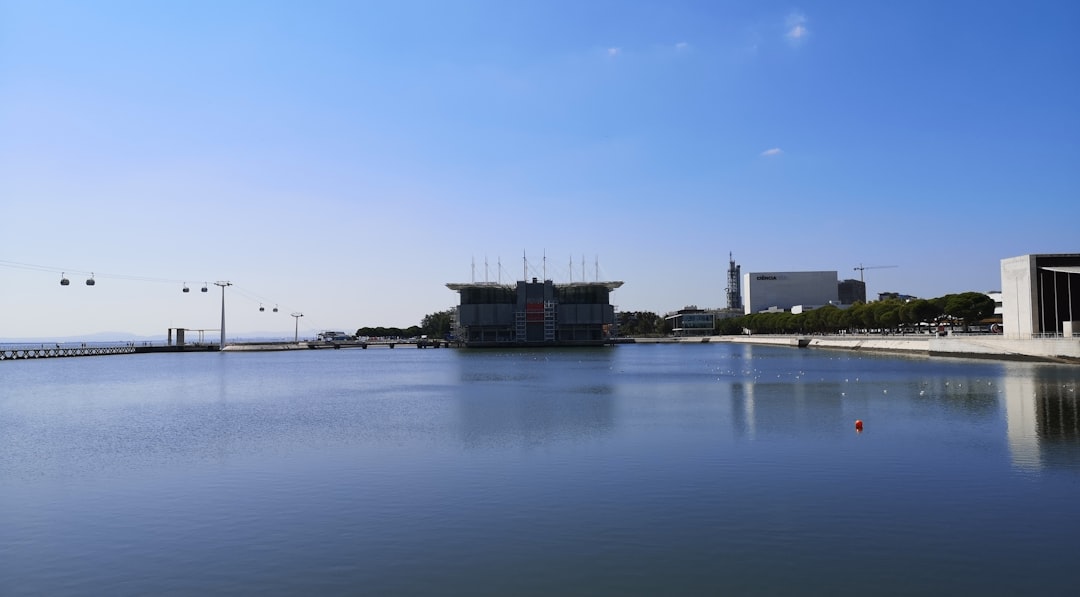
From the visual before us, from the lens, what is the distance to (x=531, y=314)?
181m

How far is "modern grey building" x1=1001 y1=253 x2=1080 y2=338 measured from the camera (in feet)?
244

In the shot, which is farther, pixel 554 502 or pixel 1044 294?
pixel 1044 294

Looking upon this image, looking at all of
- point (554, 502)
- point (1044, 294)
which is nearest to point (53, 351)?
point (554, 502)

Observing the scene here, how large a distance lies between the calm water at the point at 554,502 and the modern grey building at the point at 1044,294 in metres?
45.3

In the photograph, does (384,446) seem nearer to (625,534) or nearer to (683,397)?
(625,534)

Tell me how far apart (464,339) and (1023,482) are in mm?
165496

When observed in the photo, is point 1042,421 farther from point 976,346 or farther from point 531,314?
point 531,314

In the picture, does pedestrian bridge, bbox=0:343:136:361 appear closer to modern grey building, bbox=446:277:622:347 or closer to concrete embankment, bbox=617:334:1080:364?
modern grey building, bbox=446:277:622:347

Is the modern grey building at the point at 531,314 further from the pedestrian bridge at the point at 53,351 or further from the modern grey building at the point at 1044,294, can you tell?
the modern grey building at the point at 1044,294

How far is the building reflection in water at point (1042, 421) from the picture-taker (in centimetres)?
2239

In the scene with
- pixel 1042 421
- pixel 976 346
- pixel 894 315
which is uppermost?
pixel 894 315

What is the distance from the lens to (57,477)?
2188 centimetres

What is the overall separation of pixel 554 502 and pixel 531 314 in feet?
536

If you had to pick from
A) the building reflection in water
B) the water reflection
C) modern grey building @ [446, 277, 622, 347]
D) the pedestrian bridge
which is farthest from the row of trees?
the pedestrian bridge
